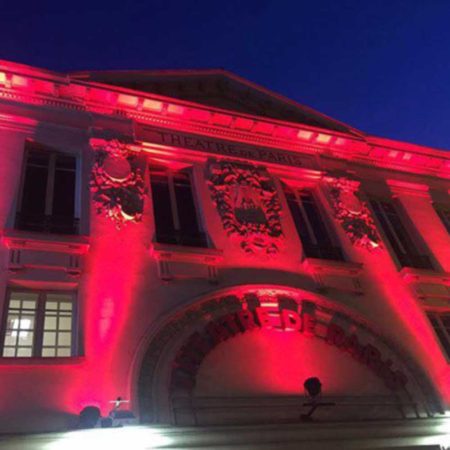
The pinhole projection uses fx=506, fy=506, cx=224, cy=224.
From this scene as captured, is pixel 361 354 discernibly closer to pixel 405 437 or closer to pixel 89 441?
pixel 405 437

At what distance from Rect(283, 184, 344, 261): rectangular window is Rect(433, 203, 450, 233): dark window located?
433cm

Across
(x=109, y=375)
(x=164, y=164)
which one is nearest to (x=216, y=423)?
(x=109, y=375)

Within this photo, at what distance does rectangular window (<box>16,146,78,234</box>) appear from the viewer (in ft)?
32.7

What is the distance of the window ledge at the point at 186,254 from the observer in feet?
33.1

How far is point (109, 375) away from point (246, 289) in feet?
11.0

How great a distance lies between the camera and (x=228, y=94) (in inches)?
597

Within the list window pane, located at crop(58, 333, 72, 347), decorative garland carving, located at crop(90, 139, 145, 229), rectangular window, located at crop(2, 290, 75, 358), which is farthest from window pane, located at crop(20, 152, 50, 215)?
window pane, located at crop(58, 333, 72, 347)

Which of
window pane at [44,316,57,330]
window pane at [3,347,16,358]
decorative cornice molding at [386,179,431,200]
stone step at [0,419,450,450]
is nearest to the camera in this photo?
stone step at [0,419,450,450]

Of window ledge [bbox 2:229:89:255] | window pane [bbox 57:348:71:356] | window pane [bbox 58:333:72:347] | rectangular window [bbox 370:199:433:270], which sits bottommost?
window pane [bbox 57:348:71:356]

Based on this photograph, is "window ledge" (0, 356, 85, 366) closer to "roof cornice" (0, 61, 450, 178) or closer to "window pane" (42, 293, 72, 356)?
"window pane" (42, 293, 72, 356)

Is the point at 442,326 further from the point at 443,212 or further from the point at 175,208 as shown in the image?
the point at 175,208

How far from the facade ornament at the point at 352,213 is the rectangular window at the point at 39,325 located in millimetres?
7047

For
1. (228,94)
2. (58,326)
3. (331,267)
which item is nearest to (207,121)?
(228,94)

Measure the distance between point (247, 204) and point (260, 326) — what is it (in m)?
3.42
